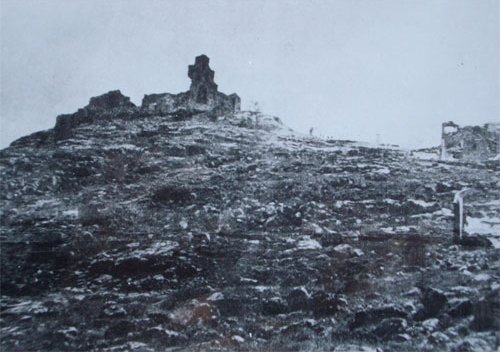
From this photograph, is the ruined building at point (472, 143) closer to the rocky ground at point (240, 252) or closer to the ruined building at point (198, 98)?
the rocky ground at point (240, 252)

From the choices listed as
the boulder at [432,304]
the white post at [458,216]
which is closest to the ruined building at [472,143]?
the white post at [458,216]

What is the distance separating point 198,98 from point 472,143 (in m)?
9.26

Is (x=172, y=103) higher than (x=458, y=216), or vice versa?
(x=172, y=103)

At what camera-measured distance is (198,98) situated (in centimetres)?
1491

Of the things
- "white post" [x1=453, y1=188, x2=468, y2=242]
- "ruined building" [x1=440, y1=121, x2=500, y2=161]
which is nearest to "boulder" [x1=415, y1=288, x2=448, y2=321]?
"white post" [x1=453, y1=188, x2=468, y2=242]

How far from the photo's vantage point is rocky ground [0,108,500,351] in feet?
22.2

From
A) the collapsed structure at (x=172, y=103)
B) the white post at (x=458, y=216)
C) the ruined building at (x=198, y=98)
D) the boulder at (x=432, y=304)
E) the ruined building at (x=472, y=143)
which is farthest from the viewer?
the ruined building at (x=198, y=98)

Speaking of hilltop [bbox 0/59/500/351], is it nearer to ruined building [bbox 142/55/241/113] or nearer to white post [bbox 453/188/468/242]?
white post [bbox 453/188/468/242]

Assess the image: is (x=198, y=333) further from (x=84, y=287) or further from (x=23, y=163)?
(x=23, y=163)

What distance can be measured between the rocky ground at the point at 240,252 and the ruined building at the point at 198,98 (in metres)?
3.33

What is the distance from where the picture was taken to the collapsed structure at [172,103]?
1346 cm

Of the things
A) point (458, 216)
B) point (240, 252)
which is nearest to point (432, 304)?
point (458, 216)

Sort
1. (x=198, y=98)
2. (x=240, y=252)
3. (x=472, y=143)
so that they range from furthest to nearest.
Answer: (x=198, y=98) → (x=472, y=143) → (x=240, y=252)

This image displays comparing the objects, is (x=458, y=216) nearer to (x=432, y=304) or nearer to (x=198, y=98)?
(x=432, y=304)
